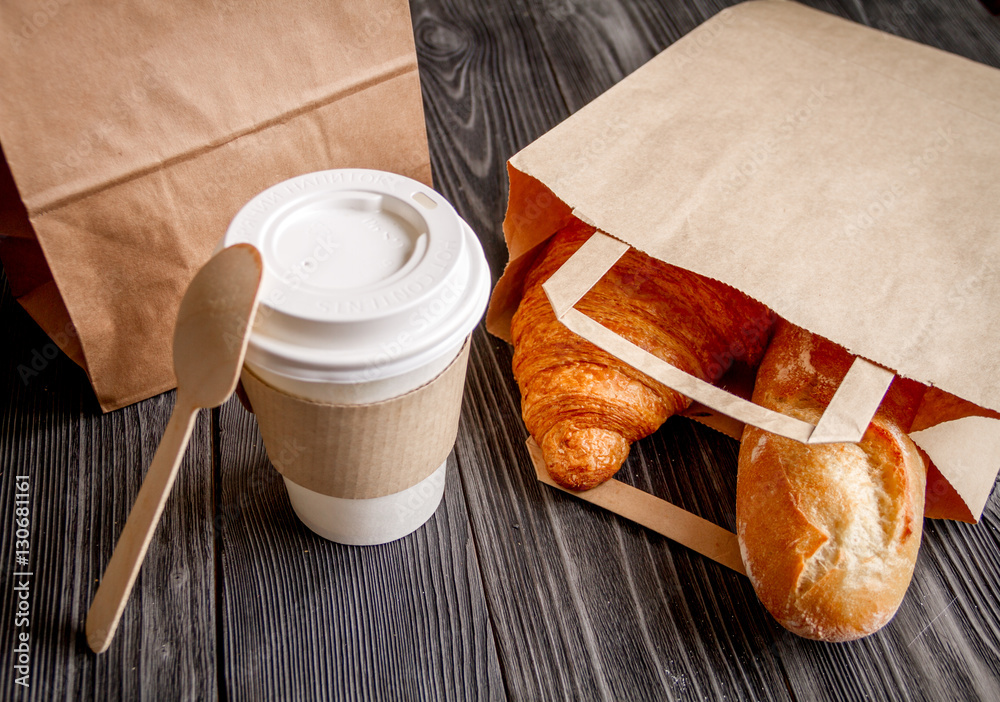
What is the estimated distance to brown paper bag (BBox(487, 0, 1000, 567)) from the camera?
75 cm

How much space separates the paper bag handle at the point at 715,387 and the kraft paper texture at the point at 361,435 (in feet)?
0.49

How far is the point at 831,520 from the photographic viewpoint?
716 mm

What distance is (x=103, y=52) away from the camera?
0.70m

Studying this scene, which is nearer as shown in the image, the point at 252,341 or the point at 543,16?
the point at 252,341

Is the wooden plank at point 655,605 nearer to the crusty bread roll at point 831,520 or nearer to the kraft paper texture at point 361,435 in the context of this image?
the crusty bread roll at point 831,520

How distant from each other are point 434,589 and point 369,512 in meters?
0.11

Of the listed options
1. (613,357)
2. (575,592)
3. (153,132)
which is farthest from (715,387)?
(153,132)

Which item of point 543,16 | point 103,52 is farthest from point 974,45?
point 103,52

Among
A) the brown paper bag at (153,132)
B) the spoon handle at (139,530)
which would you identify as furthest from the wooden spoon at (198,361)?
the brown paper bag at (153,132)

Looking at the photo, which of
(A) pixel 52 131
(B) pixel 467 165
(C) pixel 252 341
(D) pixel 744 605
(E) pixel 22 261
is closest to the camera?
(C) pixel 252 341

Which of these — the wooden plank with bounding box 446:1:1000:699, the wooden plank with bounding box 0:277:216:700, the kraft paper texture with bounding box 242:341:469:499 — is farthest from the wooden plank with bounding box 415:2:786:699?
the wooden plank with bounding box 0:277:216:700

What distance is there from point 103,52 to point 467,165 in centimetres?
62

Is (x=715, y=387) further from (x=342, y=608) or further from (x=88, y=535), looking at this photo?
(x=88, y=535)

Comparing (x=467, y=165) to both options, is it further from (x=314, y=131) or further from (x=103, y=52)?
(x=103, y=52)
